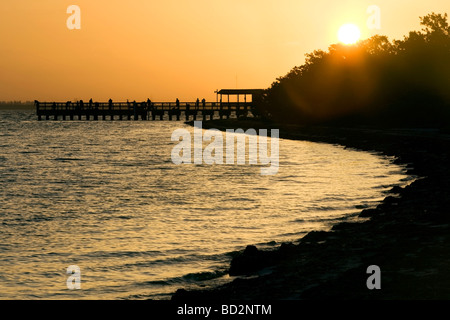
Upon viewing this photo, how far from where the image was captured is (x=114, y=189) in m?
25.4

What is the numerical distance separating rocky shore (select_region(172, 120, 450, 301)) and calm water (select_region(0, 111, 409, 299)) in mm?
1071

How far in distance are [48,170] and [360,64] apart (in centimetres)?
4267

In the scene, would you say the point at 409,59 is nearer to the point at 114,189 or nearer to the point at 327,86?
the point at 327,86

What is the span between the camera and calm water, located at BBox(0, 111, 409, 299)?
11555 millimetres

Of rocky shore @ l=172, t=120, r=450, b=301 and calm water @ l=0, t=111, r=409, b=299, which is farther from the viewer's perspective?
calm water @ l=0, t=111, r=409, b=299

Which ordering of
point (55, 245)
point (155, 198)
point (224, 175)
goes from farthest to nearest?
point (224, 175) < point (155, 198) < point (55, 245)

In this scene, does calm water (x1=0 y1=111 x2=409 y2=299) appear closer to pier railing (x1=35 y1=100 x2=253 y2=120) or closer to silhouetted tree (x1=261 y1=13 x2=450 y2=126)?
silhouetted tree (x1=261 y1=13 x2=450 y2=126)

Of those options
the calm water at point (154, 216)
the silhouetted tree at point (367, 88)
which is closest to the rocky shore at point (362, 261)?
the calm water at point (154, 216)

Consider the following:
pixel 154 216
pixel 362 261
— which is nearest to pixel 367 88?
pixel 154 216

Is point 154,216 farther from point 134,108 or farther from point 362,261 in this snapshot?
point 134,108

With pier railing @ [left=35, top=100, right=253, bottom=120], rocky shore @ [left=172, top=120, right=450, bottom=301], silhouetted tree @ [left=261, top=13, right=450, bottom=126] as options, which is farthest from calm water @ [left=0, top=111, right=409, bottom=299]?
pier railing @ [left=35, top=100, right=253, bottom=120]

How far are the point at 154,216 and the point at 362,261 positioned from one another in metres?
8.96

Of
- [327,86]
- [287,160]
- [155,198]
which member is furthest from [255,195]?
[327,86]

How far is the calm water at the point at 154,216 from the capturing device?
37.9 ft
